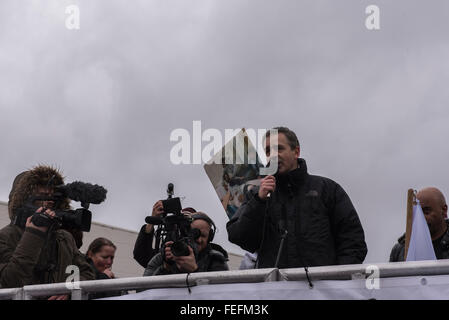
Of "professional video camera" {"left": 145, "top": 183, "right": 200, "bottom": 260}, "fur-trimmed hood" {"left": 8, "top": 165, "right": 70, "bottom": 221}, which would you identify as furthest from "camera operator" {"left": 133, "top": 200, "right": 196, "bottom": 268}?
"professional video camera" {"left": 145, "top": 183, "right": 200, "bottom": 260}

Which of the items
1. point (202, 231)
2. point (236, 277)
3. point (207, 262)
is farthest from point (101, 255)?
point (236, 277)

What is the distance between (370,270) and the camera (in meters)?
3.24

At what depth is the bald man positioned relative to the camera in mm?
4734

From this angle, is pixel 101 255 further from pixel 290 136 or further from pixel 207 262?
pixel 290 136

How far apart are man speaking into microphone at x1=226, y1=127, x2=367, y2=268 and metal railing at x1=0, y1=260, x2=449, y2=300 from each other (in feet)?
1.80

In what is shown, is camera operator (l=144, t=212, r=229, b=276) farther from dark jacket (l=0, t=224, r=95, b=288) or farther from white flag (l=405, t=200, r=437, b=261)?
white flag (l=405, t=200, r=437, b=261)

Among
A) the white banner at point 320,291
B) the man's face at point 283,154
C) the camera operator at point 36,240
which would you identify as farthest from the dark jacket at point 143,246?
the white banner at point 320,291

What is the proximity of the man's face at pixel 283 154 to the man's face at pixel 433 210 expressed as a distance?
3.55 ft

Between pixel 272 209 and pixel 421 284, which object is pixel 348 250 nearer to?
pixel 272 209

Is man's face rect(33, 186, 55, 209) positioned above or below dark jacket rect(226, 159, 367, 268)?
above

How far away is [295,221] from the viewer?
4262 millimetres

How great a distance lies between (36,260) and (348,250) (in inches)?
73.7

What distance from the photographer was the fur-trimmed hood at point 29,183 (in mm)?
4672
